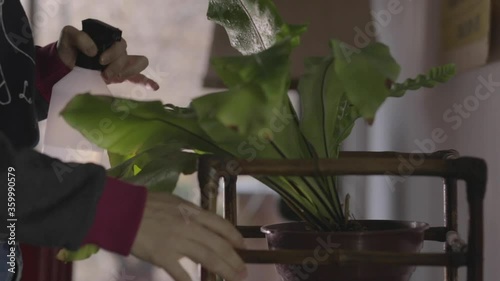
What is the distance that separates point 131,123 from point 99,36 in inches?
10.0

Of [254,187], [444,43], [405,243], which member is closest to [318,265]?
[405,243]

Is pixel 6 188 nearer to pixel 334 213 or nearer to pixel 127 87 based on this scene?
pixel 334 213

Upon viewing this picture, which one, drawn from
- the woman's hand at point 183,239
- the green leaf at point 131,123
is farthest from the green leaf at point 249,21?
the woman's hand at point 183,239

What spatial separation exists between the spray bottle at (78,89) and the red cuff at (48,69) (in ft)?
0.04

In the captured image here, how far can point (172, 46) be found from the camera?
160cm

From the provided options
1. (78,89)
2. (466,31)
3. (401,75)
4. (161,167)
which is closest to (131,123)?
(161,167)

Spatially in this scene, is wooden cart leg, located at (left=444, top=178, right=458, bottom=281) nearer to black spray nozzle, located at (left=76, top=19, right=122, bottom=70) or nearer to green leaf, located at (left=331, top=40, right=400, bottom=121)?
green leaf, located at (left=331, top=40, right=400, bottom=121)

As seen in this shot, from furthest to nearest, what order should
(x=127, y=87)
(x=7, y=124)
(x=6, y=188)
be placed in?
(x=127, y=87) < (x=7, y=124) < (x=6, y=188)

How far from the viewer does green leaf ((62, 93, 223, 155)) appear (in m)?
0.58

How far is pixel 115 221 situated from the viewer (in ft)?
1.67

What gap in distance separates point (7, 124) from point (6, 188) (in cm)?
34

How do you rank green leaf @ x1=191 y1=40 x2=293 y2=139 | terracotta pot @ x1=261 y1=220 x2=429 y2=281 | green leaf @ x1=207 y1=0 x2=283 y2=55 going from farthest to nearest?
1. green leaf @ x1=207 y1=0 x2=283 y2=55
2. terracotta pot @ x1=261 y1=220 x2=429 y2=281
3. green leaf @ x1=191 y1=40 x2=293 y2=139

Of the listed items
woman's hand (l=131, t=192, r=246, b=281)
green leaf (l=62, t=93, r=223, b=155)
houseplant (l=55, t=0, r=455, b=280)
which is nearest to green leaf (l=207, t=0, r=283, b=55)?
houseplant (l=55, t=0, r=455, b=280)

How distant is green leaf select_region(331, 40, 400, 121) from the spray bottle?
413 millimetres
